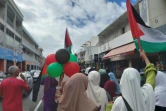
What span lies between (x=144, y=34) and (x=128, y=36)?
47.7ft

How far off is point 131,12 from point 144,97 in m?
3.10

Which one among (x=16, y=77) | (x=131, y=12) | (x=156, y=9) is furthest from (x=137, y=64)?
(x=16, y=77)

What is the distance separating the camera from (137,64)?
21656 mm

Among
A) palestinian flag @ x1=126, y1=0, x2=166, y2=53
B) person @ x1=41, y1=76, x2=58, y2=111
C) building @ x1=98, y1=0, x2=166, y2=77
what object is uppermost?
building @ x1=98, y1=0, x2=166, y2=77

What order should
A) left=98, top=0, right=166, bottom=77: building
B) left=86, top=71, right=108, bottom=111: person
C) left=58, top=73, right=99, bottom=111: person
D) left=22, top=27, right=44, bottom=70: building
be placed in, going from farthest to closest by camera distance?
left=22, top=27, right=44, bottom=70: building, left=98, top=0, right=166, bottom=77: building, left=86, top=71, right=108, bottom=111: person, left=58, top=73, right=99, bottom=111: person

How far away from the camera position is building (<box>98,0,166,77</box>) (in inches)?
563

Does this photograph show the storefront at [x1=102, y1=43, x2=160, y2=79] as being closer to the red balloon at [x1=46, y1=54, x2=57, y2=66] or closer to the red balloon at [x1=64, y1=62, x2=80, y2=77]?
the red balloon at [x1=46, y1=54, x2=57, y2=66]

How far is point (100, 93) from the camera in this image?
12.3 feet

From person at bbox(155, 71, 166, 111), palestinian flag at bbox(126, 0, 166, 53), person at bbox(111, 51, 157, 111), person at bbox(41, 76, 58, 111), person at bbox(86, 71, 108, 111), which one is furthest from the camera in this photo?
palestinian flag at bbox(126, 0, 166, 53)

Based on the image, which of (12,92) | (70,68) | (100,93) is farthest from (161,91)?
(12,92)

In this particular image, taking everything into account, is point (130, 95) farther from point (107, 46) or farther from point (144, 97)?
point (107, 46)

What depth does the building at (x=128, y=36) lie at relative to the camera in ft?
46.9

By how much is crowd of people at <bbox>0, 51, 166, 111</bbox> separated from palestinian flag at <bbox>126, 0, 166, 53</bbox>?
140cm

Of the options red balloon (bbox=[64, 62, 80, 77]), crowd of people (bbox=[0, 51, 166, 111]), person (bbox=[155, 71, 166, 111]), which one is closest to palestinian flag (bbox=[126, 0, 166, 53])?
person (bbox=[155, 71, 166, 111])
